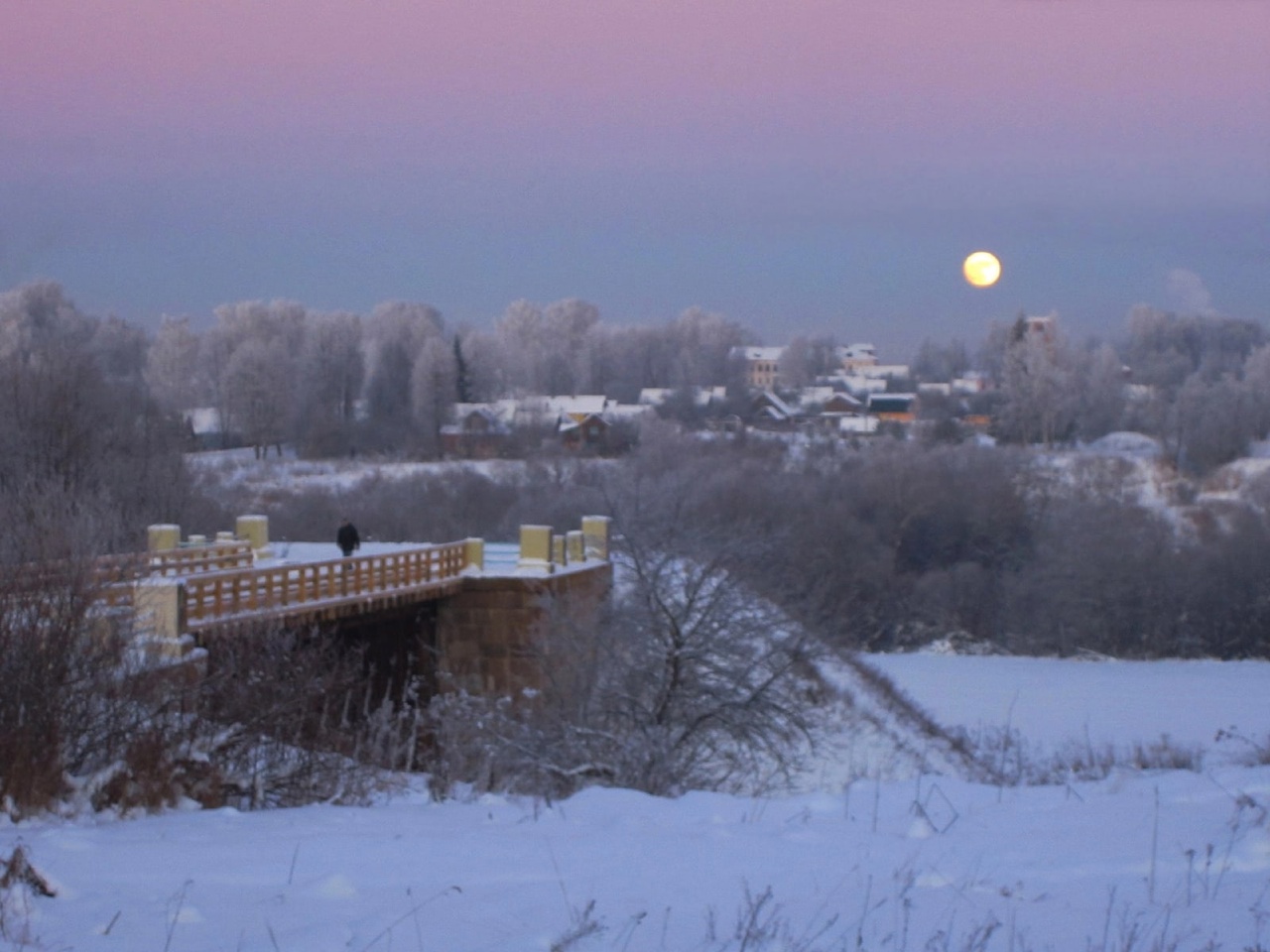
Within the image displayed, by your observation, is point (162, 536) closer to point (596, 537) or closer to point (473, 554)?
point (473, 554)

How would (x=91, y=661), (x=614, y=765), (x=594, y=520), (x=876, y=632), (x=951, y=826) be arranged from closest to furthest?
(x=951, y=826) → (x=91, y=661) → (x=614, y=765) → (x=594, y=520) → (x=876, y=632)

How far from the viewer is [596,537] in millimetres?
26234

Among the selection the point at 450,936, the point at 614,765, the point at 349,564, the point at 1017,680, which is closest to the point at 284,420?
the point at 1017,680

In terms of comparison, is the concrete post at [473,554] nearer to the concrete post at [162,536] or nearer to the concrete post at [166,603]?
the concrete post at [162,536]

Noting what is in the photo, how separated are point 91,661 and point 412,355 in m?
81.1

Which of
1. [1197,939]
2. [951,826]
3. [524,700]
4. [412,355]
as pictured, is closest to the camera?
[1197,939]

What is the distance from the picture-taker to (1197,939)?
4.51 meters

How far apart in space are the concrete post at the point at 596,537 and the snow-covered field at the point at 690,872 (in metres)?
18.0

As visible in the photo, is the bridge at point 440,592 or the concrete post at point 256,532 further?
the concrete post at point 256,532

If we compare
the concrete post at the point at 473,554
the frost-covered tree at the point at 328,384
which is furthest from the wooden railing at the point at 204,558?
the frost-covered tree at the point at 328,384

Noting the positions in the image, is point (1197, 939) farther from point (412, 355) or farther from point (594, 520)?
point (412, 355)

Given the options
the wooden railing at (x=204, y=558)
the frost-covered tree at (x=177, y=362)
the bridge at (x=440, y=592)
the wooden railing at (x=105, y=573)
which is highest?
the frost-covered tree at (x=177, y=362)

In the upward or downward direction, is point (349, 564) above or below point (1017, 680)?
above

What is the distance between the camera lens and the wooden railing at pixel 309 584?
15.8 m
